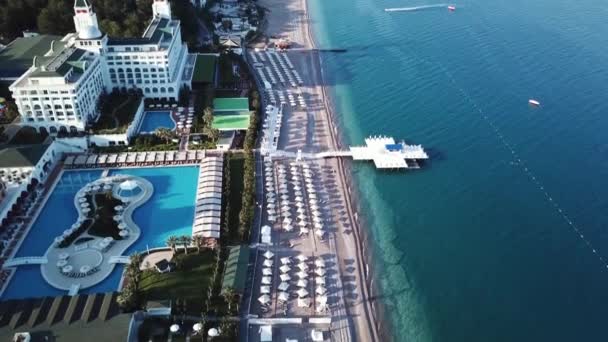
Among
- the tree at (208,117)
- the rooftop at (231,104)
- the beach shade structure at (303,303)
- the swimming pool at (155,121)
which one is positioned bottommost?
the beach shade structure at (303,303)

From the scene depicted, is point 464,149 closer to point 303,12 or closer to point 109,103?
point 109,103

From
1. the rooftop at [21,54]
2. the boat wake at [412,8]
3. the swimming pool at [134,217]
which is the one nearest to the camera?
the swimming pool at [134,217]

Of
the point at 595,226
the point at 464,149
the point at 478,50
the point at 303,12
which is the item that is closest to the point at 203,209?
the point at 464,149

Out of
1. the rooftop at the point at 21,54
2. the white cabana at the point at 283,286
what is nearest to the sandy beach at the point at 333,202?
the white cabana at the point at 283,286

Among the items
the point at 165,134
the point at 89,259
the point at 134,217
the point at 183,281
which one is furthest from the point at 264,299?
the point at 165,134

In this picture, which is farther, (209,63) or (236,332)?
(209,63)

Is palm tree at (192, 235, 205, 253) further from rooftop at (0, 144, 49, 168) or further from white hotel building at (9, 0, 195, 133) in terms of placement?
white hotel building at (9, 0, 195, 133)

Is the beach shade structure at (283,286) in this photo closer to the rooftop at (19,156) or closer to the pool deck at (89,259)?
the pool deck at (89,259)
